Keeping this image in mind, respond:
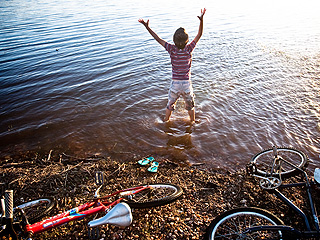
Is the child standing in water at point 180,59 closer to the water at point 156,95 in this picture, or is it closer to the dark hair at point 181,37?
the dark hair at point 181,37

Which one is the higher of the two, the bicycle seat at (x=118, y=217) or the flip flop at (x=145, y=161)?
the bicycle seat at (x=118, y=217)

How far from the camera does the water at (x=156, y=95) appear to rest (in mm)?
6684

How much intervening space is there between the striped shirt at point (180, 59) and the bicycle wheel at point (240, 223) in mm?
3871

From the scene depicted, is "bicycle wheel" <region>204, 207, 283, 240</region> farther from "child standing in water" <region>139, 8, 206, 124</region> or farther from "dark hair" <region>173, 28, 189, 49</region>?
"dark hair" <region>173, 28, 189, 49</region>

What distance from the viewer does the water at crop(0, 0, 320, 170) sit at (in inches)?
263

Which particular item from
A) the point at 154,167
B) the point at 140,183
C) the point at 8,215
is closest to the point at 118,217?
the point at 8,215

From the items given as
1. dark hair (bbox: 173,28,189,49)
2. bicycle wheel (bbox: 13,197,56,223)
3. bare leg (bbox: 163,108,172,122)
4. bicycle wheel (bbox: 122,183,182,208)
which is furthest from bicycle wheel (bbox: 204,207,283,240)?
bare leg (bbox: 163,108,172,122)

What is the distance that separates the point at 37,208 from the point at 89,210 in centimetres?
139

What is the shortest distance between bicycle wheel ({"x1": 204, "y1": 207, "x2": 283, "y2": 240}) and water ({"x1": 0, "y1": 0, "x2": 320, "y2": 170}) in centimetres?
222

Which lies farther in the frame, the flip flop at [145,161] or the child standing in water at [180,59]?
the flip flop at [145,161]

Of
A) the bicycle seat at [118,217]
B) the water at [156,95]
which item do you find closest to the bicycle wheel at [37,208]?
the bicycle seat at [118,217]

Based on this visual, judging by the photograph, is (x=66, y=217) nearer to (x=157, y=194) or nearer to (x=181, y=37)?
(x=157, y=194)

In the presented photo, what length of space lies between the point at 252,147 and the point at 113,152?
3.80 m

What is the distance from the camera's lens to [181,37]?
5496mm
